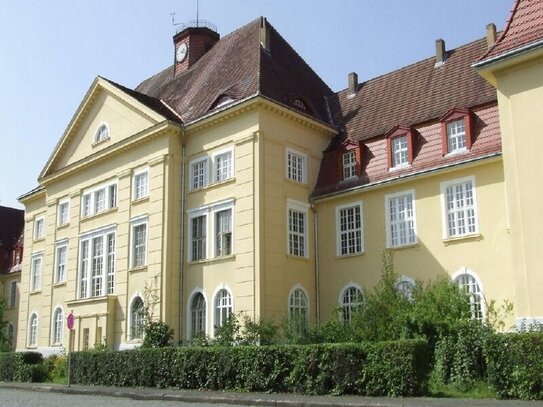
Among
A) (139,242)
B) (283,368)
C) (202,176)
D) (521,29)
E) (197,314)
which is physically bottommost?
(283,368)

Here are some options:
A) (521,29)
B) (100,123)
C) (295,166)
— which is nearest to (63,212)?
(100,123)

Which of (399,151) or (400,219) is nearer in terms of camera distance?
(400,219)

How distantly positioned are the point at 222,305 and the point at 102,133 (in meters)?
12.9

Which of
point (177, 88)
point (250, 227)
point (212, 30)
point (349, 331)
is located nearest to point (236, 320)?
point (250, 227)

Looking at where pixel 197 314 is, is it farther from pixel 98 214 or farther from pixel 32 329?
pixel 32 329

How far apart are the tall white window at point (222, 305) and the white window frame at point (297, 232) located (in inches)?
124

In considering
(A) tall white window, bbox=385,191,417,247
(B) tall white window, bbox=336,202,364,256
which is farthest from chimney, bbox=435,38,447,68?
(B) tall white window, bbox=336,202,364,256

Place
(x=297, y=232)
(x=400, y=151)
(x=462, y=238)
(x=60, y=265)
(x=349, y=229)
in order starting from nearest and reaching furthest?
1. (x=462, y=238)
2. (x=400, y=151)
3. (x=349, y=229)
4. (x=297, y=232)
5. (x=60, y=265)

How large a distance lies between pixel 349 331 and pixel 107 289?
15.9 meters

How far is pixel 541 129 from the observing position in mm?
19734

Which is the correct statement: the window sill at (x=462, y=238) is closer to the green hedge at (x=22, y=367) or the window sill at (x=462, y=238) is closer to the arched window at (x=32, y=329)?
the green hedge at (x=22, y=367)

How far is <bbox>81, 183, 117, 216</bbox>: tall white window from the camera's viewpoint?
34.8m

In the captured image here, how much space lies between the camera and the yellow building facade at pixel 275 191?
2539 cm

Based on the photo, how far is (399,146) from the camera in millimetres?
27891
